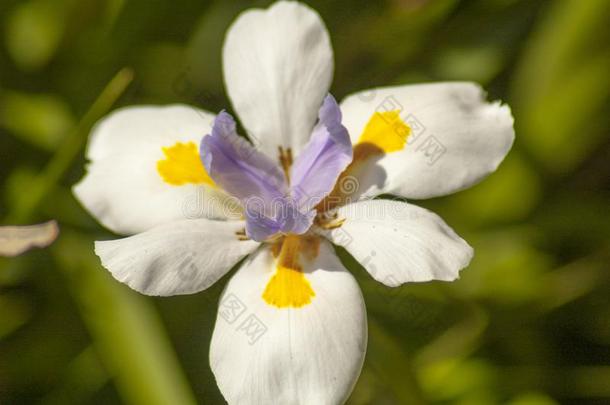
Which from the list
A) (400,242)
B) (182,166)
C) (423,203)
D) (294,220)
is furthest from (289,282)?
(423,203)

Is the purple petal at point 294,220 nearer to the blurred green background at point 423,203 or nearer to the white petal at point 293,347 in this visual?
the white petal at point 293,347

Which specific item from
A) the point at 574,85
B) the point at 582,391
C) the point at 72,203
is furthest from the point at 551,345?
the point at 72,203

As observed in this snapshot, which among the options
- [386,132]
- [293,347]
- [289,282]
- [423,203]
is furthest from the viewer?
[423,203]

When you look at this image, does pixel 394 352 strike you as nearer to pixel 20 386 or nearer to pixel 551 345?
pixel 551 345

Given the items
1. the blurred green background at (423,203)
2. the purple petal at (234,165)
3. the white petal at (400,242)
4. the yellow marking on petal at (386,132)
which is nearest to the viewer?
the white petal at (400,242)

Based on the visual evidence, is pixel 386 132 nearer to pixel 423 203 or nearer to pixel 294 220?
pixel 294 220

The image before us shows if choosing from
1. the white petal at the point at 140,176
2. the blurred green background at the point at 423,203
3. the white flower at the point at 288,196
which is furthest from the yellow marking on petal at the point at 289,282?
the blurred green background at the point at 423,203

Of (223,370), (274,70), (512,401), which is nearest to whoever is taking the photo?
(223,370)
